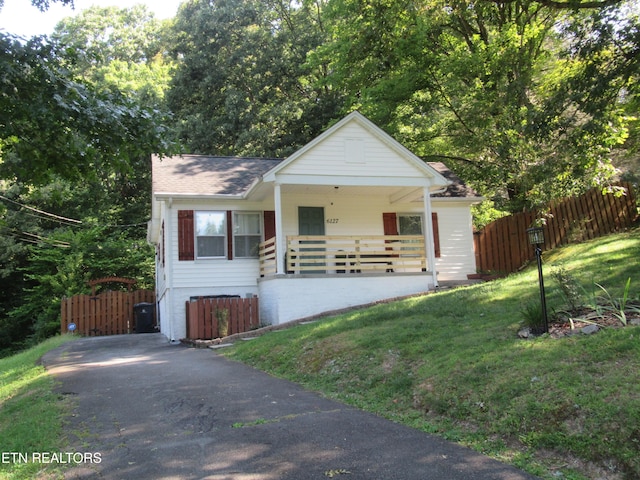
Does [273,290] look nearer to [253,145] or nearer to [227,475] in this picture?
[227,475]

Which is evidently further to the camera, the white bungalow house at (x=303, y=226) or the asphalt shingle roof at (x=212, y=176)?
the asphalt shingle roof at (x=212, y=176)

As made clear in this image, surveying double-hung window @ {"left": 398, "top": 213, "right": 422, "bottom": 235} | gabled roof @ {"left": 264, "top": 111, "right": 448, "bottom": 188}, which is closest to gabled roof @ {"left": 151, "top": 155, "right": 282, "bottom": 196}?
gabled roof @ {"left": 264, "top": 111, "right": 448, "bottom": 188}

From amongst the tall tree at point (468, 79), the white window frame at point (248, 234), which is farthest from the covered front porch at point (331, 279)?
the tall tree at point (468, 79)

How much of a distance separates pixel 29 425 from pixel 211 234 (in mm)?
10537

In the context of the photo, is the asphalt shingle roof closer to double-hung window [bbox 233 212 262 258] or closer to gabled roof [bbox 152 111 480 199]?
gabled roof [bbox 152 111 480 199]

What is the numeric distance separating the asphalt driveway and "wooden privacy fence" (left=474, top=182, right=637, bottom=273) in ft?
41.0

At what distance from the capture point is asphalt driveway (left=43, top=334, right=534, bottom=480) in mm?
4043

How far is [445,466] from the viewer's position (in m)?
4.04

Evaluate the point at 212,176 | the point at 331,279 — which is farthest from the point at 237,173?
the point at 331,279

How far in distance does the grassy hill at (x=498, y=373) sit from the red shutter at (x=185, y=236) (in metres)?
5.98

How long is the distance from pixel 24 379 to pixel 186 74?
2359cm

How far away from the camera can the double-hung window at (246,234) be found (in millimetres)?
16109

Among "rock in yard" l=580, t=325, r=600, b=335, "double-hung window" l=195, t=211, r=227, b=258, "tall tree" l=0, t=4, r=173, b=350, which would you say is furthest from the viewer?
"double-hung window" l=195, t=211, r=227, b=258

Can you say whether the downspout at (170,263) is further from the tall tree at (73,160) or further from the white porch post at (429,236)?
the white porch post at (429,236)
